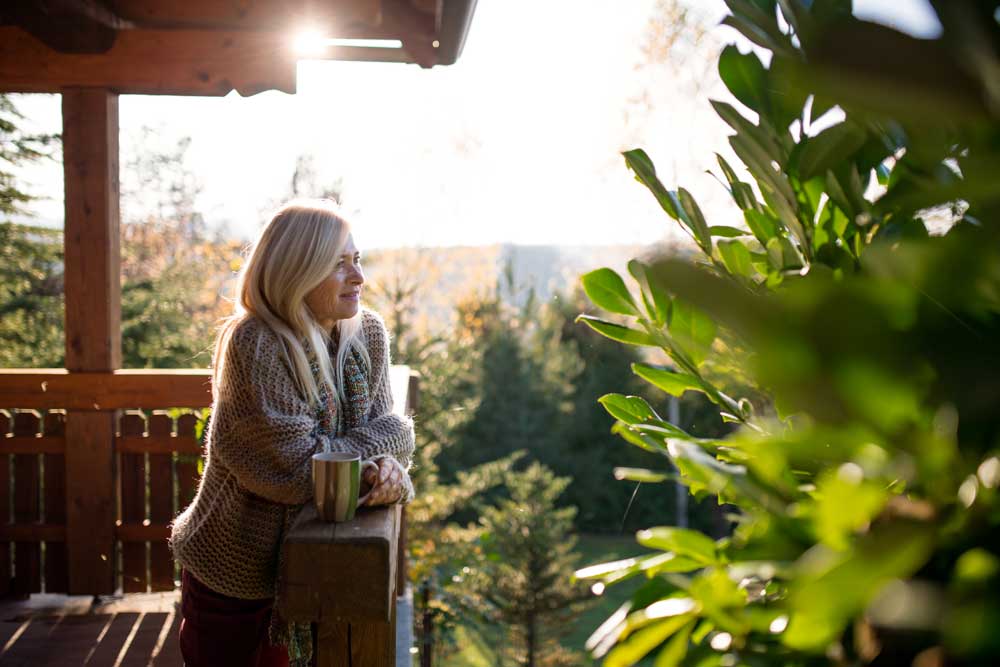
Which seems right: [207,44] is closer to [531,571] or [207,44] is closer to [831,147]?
[831,147]

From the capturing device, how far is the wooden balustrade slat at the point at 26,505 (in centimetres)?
360

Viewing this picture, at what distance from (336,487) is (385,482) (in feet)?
→ 1.13

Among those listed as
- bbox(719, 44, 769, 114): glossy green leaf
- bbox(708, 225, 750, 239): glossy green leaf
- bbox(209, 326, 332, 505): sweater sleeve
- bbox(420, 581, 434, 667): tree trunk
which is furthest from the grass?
bbox(719, 44, 769, 114): glossy green leaf

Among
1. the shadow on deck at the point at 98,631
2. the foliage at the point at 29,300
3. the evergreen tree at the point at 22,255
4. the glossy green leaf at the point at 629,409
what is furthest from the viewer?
the evergreen tree at the point at 22,255

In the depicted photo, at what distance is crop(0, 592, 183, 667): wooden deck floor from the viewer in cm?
287

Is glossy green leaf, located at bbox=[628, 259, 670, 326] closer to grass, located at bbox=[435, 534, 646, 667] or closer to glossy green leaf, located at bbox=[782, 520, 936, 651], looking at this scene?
glossy green leaf, located at bbox=[782, 520, 936, 651]

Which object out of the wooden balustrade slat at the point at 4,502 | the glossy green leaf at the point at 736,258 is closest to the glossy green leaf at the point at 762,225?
the glossy green leaf at the point at 736,258

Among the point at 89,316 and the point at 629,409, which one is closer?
the point at 629,409

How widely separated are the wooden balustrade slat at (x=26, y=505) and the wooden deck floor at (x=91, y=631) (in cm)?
8

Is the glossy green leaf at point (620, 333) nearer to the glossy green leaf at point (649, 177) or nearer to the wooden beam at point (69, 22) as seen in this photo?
the glossy green leaf at point (649, 177)

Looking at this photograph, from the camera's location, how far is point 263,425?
5.58 feet

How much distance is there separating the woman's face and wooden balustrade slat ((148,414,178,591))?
194 cm

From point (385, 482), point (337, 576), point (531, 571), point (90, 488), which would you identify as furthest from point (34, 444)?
point (531, 571)

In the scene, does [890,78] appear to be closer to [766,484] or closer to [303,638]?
[766,484]
